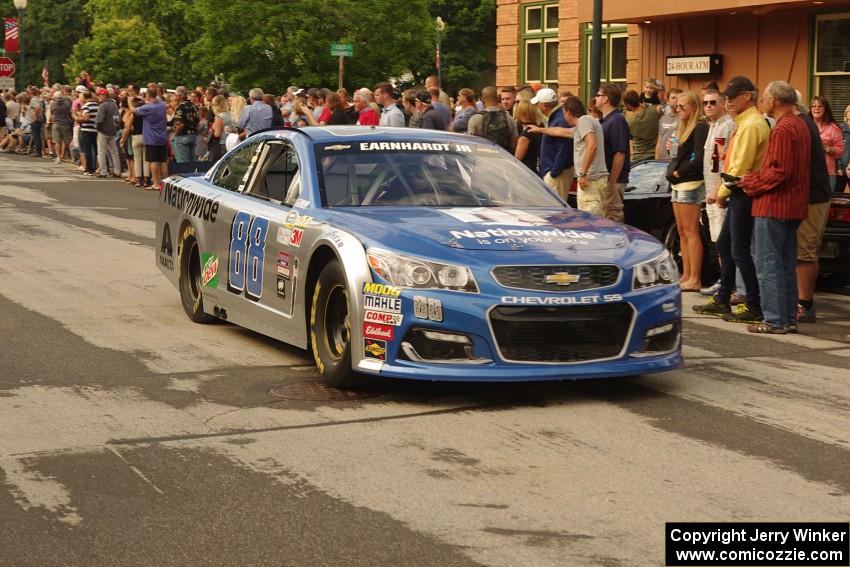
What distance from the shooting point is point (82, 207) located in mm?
21453

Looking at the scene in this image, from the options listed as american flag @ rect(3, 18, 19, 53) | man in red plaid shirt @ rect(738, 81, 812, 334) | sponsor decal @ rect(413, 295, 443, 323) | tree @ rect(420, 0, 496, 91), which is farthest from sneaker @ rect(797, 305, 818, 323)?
tree @ rect(420, 0, 496, 91)

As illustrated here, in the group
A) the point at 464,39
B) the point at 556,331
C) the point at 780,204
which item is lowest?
the point at 556,331

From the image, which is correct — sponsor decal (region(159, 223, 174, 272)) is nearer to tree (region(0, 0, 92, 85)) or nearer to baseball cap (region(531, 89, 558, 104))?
baseball cap (region(531, 89, 558, 104))

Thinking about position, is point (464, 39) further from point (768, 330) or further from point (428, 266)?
point (428, 266)

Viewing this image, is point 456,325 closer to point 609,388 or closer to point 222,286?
point 609,388

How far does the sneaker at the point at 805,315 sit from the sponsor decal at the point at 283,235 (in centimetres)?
456

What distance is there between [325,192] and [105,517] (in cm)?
360

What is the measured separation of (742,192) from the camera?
10.8 meters

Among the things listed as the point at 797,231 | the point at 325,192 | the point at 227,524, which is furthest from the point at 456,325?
the point at 797,231

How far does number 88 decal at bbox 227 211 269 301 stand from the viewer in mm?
8992

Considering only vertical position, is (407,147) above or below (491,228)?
above

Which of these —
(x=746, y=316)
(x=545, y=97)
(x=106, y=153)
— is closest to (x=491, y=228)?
(x=746, y=316)

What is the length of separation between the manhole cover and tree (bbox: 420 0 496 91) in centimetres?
6211

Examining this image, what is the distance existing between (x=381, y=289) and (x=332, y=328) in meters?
0.67
